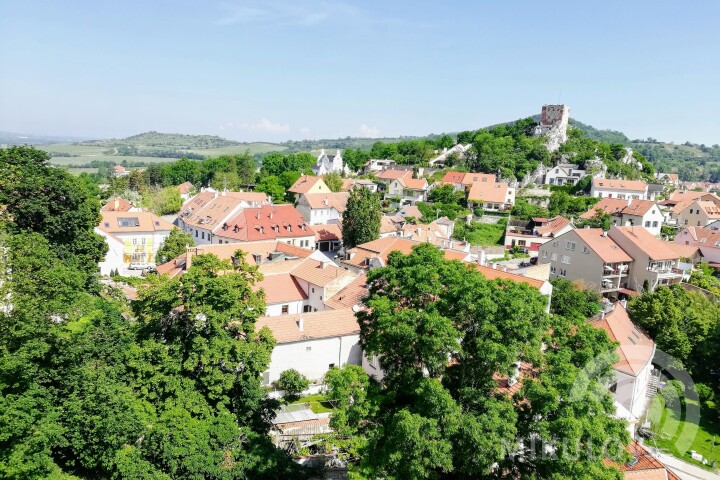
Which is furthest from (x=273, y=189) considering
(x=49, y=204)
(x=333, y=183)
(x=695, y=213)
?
(x=695, y=213)

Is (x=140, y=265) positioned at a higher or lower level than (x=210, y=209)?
lower

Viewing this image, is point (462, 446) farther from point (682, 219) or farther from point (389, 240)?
point (682, 219)

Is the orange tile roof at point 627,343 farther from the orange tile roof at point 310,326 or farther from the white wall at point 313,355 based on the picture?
→ the orange tile roof at point 310,326

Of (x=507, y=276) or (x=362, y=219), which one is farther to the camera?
(x=362, y=219)

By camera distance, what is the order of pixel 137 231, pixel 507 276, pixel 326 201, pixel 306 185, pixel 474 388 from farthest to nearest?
pixel 306 185 < pixel 326 201 < pixel 137 231 < pixel 507 276 < pixel 474 388

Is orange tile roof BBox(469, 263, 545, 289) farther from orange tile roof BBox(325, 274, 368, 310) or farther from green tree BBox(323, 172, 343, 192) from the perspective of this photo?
green tree BBox(323, 172, 343, 192)

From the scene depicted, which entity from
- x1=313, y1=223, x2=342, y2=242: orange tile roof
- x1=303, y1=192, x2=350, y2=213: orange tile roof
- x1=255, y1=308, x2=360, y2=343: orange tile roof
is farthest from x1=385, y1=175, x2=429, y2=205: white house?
x1=255, y1=308, x2=360, y2=343: orange tile roof

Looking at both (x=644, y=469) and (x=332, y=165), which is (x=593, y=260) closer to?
(x=644, y=469)
